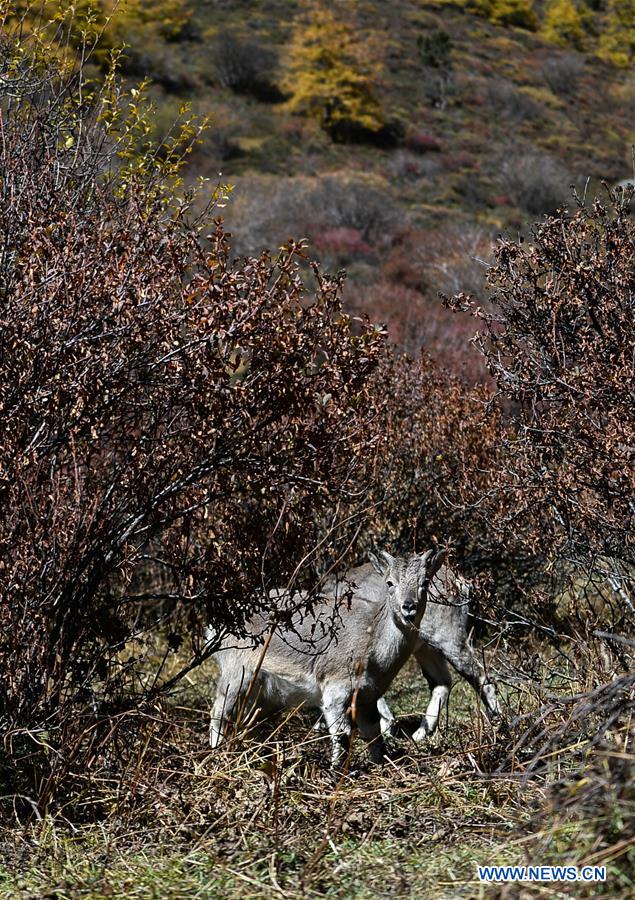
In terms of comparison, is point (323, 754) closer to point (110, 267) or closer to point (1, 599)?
point (1, 599)

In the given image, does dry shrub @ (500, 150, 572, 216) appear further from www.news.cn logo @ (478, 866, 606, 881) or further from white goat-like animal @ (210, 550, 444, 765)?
www.news.cn logo @ (478, 866, 606, 881)

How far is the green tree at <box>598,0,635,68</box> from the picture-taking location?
59.1 metres

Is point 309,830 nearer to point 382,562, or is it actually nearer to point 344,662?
point 344,662

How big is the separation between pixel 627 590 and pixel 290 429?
210 centimetres

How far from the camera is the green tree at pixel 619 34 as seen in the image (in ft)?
194

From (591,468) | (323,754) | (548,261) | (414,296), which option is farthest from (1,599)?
(414,296)

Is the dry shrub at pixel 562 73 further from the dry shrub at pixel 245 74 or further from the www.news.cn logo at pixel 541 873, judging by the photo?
the www.news.cn logo at pixel 541 873

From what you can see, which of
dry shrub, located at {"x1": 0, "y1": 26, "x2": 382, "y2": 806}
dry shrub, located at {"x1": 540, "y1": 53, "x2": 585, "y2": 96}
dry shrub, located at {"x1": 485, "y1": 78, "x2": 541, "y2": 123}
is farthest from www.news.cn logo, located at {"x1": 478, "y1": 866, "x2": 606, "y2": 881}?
dry shrub, located at {"x1": 540, "y1": 53, "x2": 585, "y2": 96}

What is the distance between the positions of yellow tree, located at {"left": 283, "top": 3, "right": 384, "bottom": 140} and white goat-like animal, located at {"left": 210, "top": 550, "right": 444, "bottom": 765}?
123 ft

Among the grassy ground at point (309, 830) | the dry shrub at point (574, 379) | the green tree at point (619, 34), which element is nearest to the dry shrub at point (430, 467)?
the dry shrub at point (574, 379)

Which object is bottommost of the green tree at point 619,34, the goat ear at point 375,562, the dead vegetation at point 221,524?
the green tree at point 619,34

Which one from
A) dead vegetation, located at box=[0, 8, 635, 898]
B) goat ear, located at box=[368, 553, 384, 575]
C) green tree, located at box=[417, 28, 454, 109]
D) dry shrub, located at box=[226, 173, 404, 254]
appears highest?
dead vegetation, located at box=[0, 8, 635, 898]

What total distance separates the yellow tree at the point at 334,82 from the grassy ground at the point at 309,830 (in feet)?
129

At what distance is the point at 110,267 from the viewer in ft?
16.4
